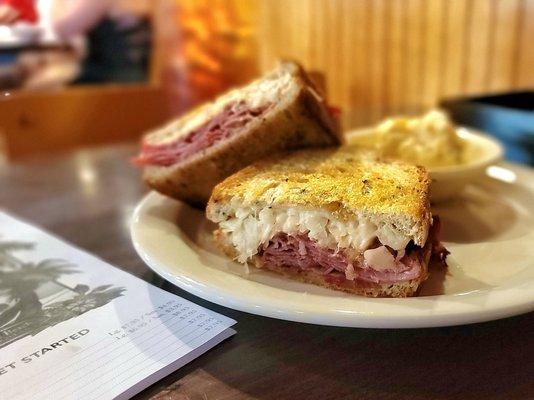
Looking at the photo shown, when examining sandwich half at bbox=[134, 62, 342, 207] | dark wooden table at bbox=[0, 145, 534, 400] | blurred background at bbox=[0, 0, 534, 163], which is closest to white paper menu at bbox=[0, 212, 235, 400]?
dark wooden table at bbox=[0, 145, 534, 400]

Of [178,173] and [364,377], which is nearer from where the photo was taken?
[364,377]

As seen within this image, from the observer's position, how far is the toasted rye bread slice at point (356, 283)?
2.88 feet

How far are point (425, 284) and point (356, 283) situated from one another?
13cm

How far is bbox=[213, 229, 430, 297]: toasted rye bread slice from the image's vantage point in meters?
0.88

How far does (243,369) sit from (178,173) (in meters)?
0.61

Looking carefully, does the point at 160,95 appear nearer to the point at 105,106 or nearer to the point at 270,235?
the point at 105,106

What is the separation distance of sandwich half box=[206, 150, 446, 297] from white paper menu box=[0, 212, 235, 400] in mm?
179

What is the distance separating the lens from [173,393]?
0.72m

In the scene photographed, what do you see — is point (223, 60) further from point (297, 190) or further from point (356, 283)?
point (356, 283)

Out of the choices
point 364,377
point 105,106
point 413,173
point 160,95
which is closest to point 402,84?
point 160,95

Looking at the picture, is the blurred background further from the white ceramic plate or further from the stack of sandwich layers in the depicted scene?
the stack of sandwich layers

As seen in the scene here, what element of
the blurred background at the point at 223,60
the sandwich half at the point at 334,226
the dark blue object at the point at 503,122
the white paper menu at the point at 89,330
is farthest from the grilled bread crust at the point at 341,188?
the blurred background at the point at 223,60

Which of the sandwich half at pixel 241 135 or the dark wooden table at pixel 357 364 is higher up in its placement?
the sandwich half at pixel 241 135

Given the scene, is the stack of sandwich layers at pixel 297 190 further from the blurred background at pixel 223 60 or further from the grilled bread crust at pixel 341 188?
the blurred background at pixel 223 60
